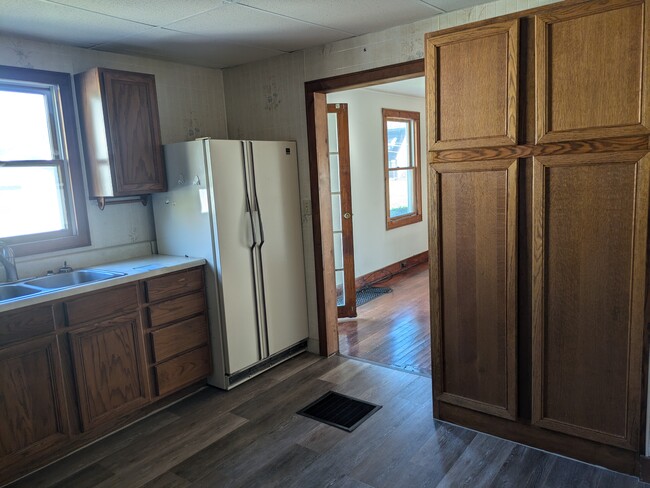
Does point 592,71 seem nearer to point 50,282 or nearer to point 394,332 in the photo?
point 394,332

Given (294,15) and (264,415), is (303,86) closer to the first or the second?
(294,15)

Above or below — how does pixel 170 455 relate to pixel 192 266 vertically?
below

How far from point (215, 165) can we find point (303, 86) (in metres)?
0.96

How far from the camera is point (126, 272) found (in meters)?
2.88

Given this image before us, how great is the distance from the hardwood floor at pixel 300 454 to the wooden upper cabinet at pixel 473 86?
1504 mm

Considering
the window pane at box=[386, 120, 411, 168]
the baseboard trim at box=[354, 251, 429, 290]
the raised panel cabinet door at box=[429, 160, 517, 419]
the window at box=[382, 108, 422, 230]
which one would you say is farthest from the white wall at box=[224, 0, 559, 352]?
the window pane at box=[386, 120, 411, 168]

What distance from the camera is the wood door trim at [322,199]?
3.44 metres

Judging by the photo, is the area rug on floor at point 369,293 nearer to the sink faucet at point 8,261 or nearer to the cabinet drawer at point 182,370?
the cabinet drawer at point 182,370

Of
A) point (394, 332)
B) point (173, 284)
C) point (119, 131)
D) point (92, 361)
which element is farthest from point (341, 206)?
point (92, 361)

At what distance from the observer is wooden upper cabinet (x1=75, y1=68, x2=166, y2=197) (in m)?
2.96

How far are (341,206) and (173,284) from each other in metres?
1.94

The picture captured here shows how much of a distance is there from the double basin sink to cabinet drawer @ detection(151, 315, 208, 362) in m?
0.45

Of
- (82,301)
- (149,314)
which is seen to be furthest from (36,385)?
→ (149,314)

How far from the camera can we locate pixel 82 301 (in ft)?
8.41
